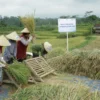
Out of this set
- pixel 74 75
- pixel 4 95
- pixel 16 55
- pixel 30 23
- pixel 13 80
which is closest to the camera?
pixel 4 95

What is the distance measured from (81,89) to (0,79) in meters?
2.98

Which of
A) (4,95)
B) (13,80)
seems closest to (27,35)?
(13,80)

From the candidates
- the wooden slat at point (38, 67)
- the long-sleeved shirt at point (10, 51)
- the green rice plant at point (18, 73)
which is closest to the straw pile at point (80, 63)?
the wooden slat at point (38, 67)

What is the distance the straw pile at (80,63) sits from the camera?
8.31 m

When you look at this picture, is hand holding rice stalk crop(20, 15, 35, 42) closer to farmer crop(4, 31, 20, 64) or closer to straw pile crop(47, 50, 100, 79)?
straw pile crop(47, 50, 100, 79)

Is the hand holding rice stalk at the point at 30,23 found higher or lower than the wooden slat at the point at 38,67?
higher

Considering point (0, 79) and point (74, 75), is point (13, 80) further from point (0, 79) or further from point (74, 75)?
point (74, 75)

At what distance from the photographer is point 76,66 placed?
8.64 m

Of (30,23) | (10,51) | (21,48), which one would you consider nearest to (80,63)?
(21,48)

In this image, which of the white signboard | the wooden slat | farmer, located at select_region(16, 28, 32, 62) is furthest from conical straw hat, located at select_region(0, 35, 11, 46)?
the white signboard

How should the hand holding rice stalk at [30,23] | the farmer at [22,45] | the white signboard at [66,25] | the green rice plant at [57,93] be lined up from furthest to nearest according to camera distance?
the white signboard at [66,25]
the hand holding rice stalk at [30,23]
the farmer at [22,45]
the green rice plant at [57,93]

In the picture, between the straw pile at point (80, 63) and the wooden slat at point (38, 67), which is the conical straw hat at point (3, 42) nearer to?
the wooden slat at point (38, 67)

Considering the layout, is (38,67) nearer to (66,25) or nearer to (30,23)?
(30,23)

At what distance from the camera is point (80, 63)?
8.61 m
